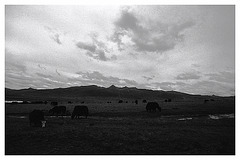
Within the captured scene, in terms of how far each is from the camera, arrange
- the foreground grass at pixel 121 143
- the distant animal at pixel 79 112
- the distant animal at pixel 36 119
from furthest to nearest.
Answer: the distant animal at pixel 79 112, the distant animal at pixel 36 119, the foreground grass at pixel 121 143

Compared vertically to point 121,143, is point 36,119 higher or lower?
higher

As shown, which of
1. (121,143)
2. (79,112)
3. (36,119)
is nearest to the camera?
(121,143)

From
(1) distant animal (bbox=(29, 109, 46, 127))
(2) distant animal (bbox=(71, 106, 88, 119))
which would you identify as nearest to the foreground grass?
(1) distant animal (bbox=(29, 109, 46, 127))

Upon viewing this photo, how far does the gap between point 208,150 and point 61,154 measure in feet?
32.1

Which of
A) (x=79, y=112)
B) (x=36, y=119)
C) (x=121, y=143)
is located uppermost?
(x=36, y=119)

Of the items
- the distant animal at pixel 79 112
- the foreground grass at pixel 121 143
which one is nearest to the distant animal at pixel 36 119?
the foreground grass at pixel 121 143

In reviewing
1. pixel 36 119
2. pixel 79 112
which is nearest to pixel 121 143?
pixel 36 119

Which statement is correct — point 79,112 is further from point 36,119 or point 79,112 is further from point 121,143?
point 121,143

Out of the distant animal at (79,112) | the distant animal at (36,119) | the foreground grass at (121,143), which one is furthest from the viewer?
the distant animal at (79,112)

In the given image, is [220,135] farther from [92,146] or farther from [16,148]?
[16,148]

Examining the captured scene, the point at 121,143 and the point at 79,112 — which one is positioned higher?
the point at 79,112

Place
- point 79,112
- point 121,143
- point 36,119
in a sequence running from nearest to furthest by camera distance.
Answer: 1. point 121,143
2. point 36,119
3. point 79,112

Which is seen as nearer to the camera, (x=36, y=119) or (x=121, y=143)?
(x=121, y=143)

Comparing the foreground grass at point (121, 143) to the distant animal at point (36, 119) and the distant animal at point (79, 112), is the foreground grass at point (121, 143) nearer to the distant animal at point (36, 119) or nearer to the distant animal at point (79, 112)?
the distant animal at point (36, 119)
